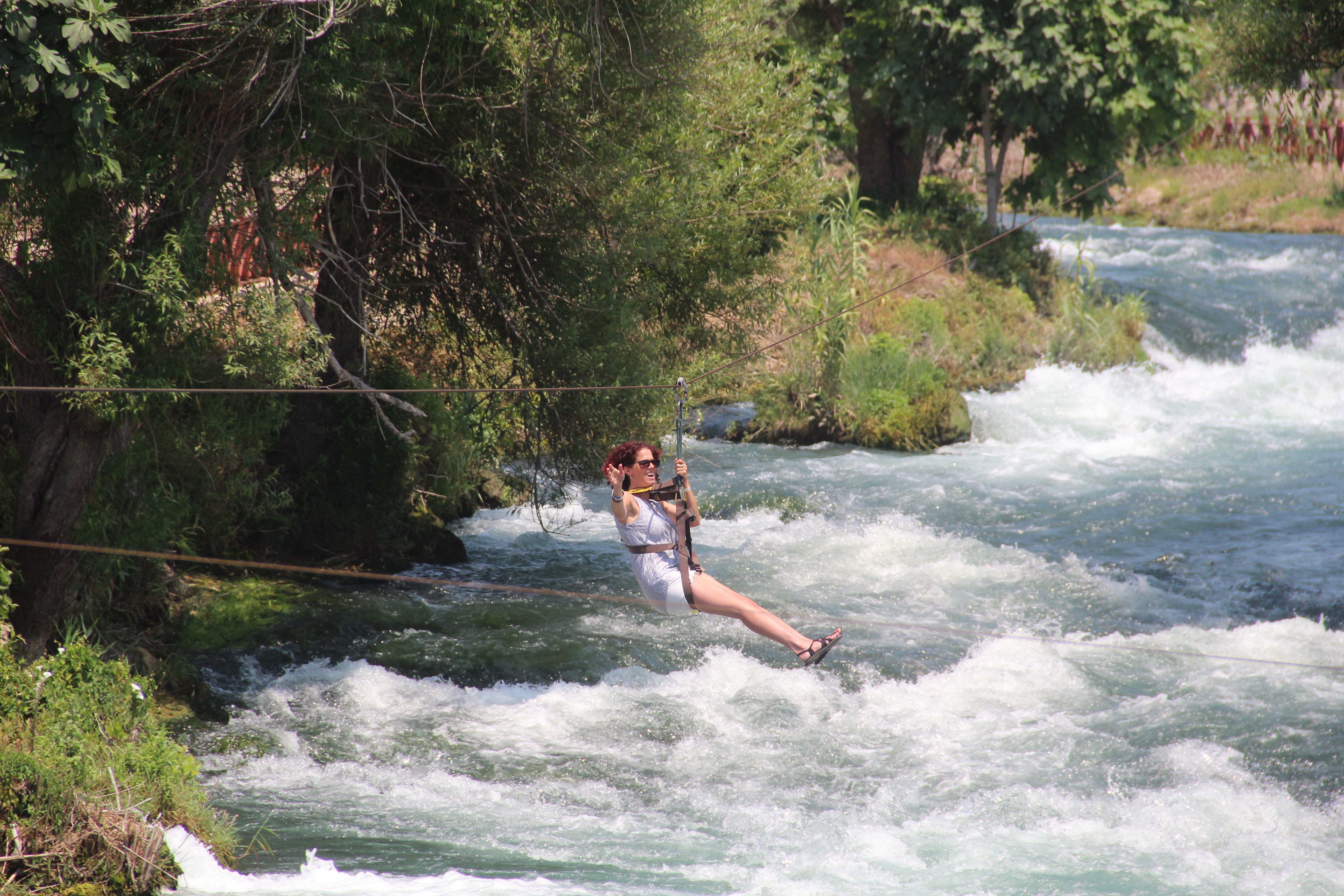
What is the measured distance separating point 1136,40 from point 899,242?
5746 mm

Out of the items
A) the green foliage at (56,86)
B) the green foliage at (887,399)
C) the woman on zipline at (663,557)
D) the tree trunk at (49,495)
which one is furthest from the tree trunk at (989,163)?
the green foliage at (56,86)

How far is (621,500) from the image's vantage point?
26.2 feet

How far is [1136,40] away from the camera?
22.7m

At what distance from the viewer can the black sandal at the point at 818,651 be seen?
7723 mm

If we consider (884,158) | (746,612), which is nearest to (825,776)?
(746,612)

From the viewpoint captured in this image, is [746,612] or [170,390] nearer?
[170,390]

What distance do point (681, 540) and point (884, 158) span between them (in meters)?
21.1

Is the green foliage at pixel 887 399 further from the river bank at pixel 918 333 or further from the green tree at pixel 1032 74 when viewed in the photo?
the green tree at pixel 1032 74

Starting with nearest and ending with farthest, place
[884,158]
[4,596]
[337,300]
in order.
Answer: [4,596] < [337,300] < [884,158]

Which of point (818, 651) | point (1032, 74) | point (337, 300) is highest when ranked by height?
point (1032, 74)

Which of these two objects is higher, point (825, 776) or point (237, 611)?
point (237, 611)

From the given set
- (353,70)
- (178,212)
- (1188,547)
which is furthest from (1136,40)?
(178,212)

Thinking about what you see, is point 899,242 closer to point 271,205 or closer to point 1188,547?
point 1188,547

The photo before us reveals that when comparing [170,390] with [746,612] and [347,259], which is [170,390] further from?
[746,612]
